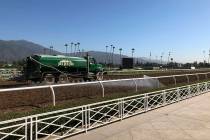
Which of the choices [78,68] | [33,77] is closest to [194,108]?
[33,77]

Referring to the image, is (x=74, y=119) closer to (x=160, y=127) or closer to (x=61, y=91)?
(x=160, y=127)

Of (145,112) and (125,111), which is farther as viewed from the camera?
(145,112)

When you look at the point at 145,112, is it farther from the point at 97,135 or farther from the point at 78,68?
the point at 78,68

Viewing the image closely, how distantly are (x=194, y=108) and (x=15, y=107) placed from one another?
28.7ft

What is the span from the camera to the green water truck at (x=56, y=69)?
2975 centimetres

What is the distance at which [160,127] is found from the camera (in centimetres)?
1145

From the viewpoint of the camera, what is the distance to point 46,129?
947 centimetres

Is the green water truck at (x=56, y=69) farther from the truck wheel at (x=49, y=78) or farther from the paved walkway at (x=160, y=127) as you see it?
the paved walkway at (x=160, y=127)

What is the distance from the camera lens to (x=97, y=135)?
10109mm

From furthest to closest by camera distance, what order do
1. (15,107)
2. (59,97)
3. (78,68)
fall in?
(78,68) → (59,97) → (15,107)

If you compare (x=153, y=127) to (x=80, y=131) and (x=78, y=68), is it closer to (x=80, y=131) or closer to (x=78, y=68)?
(x=80, y=131)

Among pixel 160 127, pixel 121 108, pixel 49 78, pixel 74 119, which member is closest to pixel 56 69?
pixel 49 78

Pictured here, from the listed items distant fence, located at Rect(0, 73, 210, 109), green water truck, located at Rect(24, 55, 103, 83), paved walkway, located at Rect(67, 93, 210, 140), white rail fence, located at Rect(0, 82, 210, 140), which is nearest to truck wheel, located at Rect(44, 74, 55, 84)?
green water truck, located at Rect(24, 55, 103, 83)

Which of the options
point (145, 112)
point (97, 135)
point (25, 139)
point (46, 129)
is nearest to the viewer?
point (25, 139)
